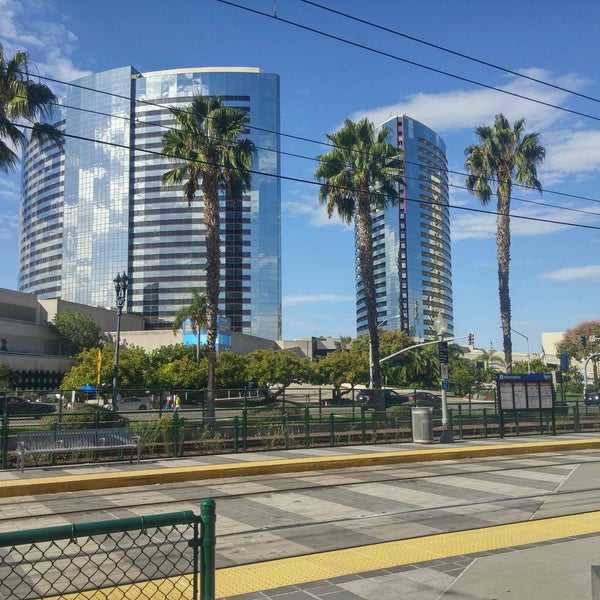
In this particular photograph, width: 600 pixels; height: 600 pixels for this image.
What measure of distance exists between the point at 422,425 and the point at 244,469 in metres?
8.62

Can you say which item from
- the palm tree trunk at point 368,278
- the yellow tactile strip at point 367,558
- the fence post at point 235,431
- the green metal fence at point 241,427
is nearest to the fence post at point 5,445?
the green metal fence at point 241,427

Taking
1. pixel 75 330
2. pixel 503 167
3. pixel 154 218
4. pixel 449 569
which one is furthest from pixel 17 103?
pixel 154 218

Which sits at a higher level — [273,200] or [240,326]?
[273,200]

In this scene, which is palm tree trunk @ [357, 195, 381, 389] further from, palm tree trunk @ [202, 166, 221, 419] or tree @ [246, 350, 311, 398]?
tree @ [246, 350, 311, 398]

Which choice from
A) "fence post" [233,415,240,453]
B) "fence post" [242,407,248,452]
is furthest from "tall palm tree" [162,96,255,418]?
"fence post" [233,415,240,453]

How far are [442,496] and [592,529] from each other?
358cm

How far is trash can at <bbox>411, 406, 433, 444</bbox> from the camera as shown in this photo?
21.5 metres

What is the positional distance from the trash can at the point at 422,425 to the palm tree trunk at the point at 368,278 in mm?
10110

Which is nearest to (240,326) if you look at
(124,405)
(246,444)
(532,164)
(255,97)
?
(255,97)

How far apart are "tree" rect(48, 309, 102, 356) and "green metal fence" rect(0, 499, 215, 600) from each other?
67.9 meters

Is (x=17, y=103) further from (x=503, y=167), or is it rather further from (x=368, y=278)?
(x=503, y=167)

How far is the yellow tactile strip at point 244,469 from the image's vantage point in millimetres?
12656

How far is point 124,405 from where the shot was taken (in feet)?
150

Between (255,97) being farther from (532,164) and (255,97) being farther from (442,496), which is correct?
(442,496)
